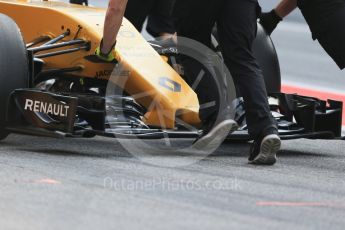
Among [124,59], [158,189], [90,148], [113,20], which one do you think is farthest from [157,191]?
[124,59]

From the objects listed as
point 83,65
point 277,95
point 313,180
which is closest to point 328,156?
point 277,95

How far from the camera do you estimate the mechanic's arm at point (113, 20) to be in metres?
6.67

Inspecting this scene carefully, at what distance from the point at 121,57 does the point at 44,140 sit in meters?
0.80

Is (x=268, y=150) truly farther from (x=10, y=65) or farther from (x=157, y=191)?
(x=10, y=65)

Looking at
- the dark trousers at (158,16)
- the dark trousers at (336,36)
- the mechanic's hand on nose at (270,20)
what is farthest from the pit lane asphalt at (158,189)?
the dark trousers at (158,16)

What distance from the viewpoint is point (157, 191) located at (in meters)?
5.48

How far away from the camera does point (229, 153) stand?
7219mm

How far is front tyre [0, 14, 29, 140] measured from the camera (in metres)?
6.78

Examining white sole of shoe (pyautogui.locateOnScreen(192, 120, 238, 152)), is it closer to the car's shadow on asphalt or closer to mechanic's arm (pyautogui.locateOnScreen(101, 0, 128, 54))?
the car's shadow on asphalt

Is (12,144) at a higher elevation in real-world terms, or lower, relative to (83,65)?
lower

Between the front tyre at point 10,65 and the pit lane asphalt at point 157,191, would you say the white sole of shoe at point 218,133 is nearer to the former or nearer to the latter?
the pit lane asphalt at point 157,191

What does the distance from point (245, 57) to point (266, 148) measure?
1.88 feet

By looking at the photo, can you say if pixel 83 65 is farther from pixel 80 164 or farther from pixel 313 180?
pixel 313 180

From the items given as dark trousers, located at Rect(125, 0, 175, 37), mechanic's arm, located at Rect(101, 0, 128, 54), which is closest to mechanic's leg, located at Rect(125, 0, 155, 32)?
dark trousers, located at Rect(125, 0, 175, 37)
